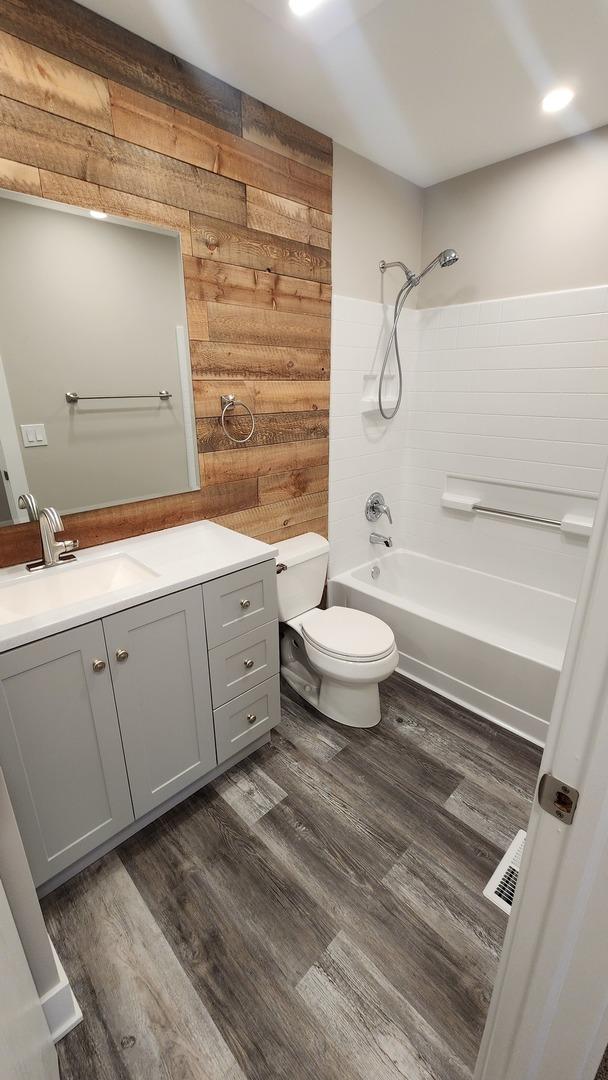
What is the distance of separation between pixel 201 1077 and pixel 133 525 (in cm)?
152

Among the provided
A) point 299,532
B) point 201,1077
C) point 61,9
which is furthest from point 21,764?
point 61,9

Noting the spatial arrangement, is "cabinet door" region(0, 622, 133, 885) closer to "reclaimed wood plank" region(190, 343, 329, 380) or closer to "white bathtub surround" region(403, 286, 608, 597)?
"reclaimed wood plank" region(190, 343, 329, 380)

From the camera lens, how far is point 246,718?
1750 mm

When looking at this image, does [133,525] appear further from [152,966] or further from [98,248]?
[152,966]

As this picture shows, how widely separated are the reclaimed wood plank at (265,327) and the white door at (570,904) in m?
1.70

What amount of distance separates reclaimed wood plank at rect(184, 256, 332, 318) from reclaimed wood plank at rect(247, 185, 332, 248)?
0.17m

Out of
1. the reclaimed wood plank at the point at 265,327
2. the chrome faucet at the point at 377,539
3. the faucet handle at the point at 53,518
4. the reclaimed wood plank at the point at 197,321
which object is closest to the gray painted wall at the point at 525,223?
the reclaimed wood plank at the point at 265,327

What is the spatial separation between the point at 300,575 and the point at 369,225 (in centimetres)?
180

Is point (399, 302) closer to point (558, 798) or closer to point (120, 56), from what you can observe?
point (120, 56)

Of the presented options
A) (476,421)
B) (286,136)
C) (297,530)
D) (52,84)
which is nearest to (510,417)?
(476,421)

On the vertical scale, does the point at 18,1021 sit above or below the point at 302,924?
above

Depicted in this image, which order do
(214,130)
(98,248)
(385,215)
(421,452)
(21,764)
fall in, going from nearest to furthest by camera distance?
(21,764) → (98,248) → (214,130) → (385,215) → (421,452)

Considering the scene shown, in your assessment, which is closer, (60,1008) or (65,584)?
(60,1008)

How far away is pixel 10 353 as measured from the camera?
53.7 inches
